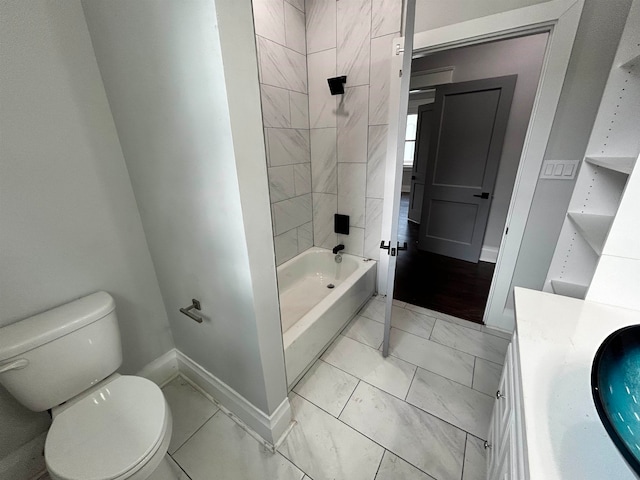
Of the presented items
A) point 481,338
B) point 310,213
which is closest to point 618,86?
point 481,338

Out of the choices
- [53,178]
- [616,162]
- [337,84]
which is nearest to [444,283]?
[616,162]

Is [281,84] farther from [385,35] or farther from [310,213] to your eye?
[310,213]

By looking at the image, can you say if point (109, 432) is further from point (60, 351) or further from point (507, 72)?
point (507, 72)

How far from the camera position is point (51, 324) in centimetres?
103

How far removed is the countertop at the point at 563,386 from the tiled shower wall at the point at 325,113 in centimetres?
155

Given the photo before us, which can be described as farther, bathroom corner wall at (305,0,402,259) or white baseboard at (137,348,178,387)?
bathroom corner wall at (305,0,402,259)

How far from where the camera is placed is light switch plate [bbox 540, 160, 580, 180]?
60.6 inches

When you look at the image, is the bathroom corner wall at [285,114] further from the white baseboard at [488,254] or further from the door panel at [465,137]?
the white baseboard at [488,254]

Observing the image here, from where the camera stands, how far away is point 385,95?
201 cm

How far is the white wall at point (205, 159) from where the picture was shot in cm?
76

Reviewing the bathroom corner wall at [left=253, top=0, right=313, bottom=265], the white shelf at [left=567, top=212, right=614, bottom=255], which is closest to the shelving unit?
the white shelf at [left=567, top=212, right=614, bottom=255]

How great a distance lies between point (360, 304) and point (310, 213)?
1.06 meters

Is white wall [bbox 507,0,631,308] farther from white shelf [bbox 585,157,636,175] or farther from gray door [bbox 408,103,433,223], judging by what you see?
gray door [bbox 408,103,433,223]

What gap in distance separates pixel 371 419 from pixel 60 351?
149 cm
